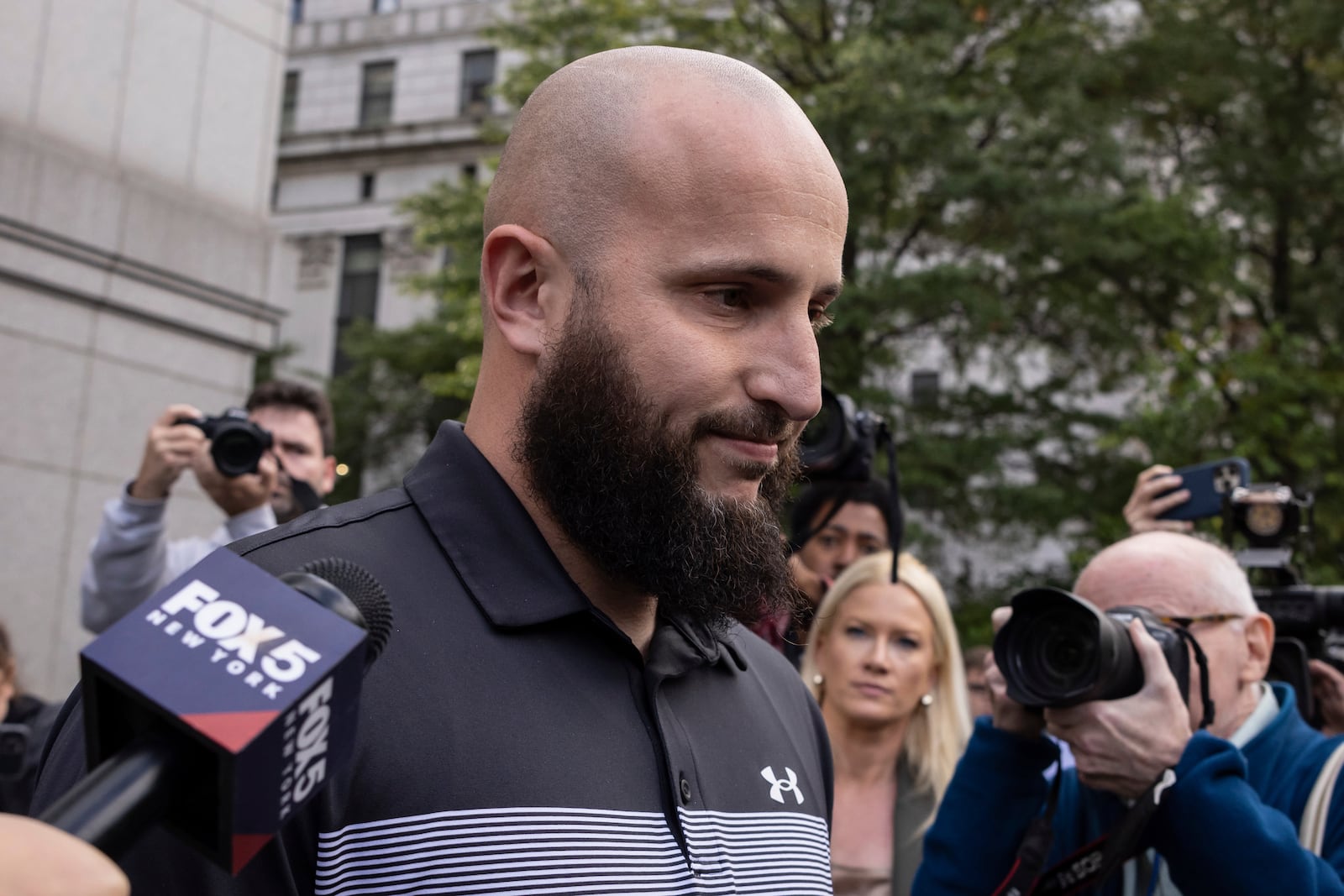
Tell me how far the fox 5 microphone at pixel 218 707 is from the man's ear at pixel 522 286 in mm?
889

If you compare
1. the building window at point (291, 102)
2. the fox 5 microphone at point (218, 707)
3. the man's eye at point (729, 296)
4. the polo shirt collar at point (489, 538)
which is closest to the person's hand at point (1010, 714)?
the polo shirt collar at point (489, 538)

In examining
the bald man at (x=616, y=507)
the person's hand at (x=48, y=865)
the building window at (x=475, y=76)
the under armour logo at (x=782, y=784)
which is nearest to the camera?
the person's hand at (x=48, y=865)

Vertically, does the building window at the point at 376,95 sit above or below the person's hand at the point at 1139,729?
above

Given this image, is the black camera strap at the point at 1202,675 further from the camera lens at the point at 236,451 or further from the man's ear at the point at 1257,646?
the camera lens at the point at 236,451

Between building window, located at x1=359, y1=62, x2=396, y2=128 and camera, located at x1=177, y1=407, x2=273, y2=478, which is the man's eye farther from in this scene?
building window, located at x1=359, y1=62, x2=396, y2=128

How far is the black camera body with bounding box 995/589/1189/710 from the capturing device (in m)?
2.88

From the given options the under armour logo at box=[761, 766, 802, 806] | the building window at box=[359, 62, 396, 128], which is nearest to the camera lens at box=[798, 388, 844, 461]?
the under armour logo at box=[761, 766, 802, 806]

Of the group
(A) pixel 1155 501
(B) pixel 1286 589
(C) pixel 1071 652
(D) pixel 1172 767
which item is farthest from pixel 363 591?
(A) pixel 1155 501

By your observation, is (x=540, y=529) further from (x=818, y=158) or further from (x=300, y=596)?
(x=300, y=596)

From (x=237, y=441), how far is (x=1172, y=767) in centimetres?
306

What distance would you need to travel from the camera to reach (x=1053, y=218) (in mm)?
15992

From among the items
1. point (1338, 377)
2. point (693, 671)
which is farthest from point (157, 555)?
point (1338, 377)

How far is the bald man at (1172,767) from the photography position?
9.39 feet

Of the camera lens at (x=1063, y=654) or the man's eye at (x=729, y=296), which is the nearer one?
the man's eye at (x=729, y=296)
